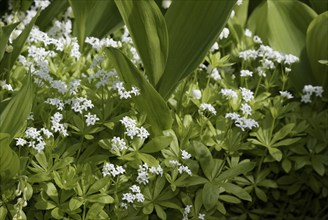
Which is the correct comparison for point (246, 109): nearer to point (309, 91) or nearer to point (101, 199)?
point (309, 91)

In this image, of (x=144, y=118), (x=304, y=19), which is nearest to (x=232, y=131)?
(x=144, y=118)

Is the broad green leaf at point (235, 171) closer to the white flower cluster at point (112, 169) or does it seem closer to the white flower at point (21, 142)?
the white flower cluster at point (112, 169)

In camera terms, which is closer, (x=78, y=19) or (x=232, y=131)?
(x=232, y=131)

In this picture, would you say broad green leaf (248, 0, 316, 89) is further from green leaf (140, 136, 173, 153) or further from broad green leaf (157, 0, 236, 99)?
green leaf (140, 136, 173, 153)

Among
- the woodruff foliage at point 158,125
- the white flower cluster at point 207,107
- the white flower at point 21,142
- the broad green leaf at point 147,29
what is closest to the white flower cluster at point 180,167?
the woodruff foliage at point 158,125

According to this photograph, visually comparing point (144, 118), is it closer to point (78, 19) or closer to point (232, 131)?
point (232, 131)

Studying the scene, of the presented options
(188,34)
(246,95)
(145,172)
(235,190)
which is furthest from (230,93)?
(145,172)

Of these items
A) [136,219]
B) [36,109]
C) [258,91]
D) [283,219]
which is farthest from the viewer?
[258,91]
